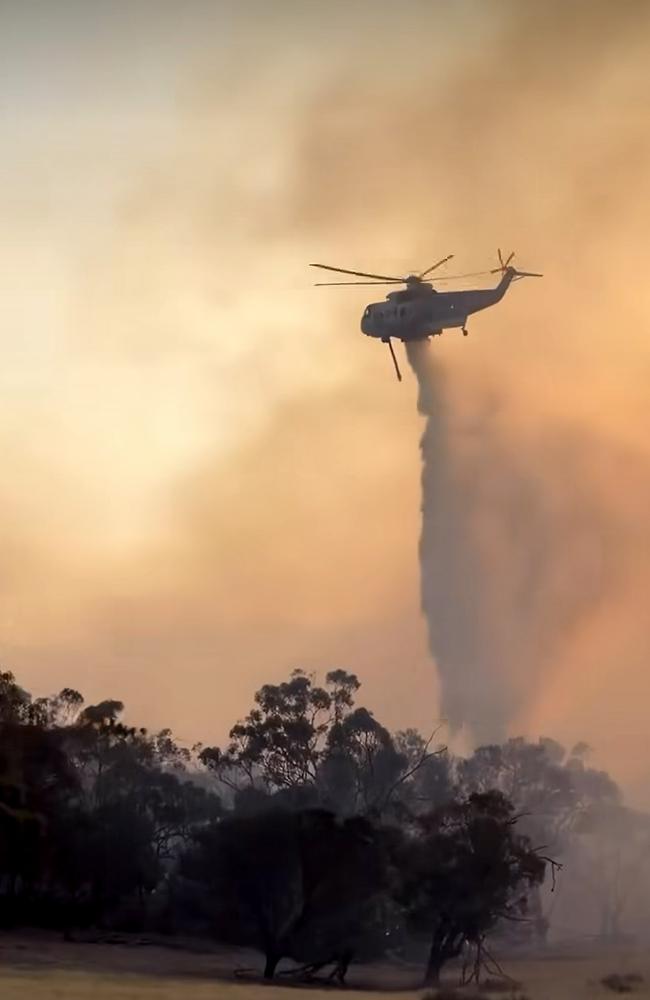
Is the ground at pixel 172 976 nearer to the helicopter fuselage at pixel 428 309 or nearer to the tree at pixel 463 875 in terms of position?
the tree at pixel 463 875

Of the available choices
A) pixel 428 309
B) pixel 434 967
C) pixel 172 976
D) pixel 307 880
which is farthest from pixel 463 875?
pixel 428 309

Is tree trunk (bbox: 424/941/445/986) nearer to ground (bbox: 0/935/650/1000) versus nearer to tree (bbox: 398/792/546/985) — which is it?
tree (bbox: 398/792/546/985)

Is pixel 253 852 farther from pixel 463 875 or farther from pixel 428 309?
pixel 428 309

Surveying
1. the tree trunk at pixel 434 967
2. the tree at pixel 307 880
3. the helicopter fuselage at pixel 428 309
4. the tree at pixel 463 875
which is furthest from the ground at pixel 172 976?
the helicopter fuselage at pixel 428 309

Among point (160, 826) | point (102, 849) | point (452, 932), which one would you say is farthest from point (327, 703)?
point (452, 932)

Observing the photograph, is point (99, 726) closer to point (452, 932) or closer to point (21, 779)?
point (21, 779)

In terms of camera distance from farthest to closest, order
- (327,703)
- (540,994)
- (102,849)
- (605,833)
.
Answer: (605,833), (327,703), (102,849), (540,994)
